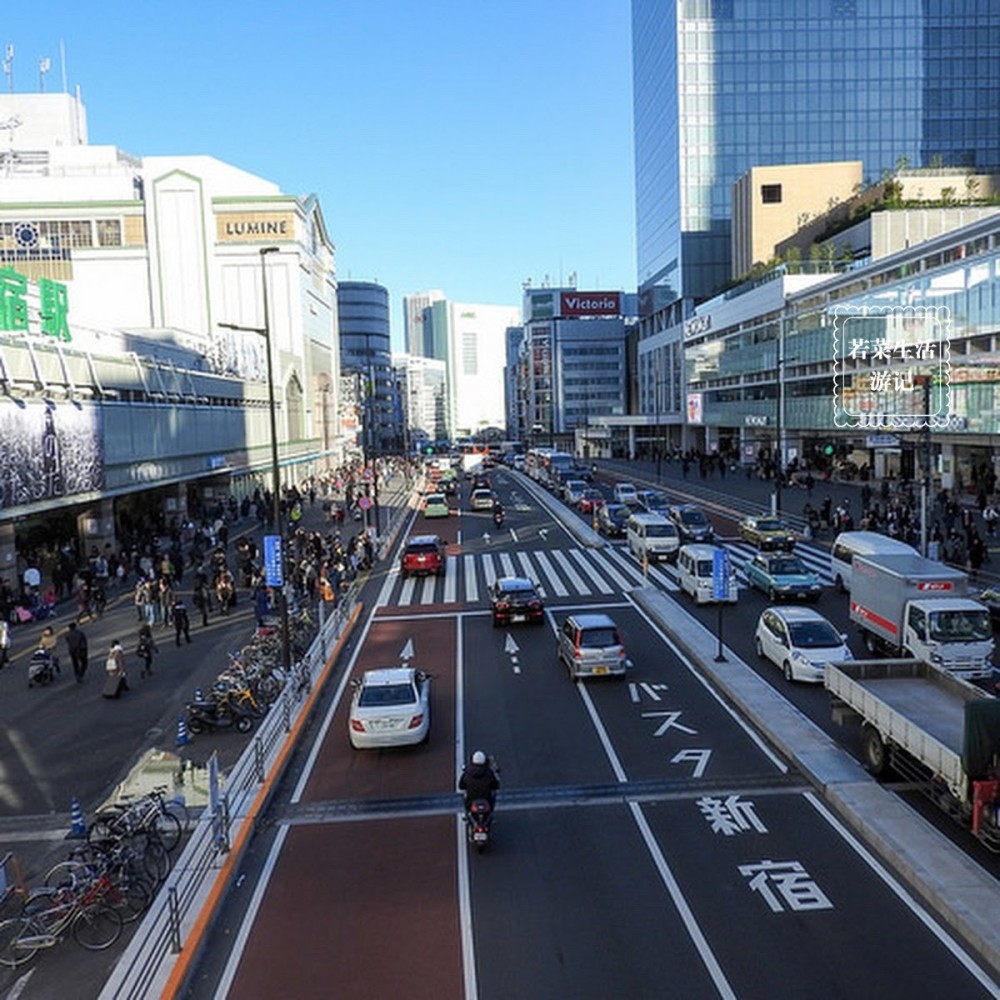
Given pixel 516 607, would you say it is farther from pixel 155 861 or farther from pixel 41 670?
pixel 155 861

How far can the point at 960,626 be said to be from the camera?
18.9 metres

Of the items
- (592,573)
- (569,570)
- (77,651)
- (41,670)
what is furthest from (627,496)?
(41,670)

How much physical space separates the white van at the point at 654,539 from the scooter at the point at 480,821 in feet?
81.4

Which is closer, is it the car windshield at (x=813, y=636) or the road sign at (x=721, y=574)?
the car windshield at (x=813, y=636)

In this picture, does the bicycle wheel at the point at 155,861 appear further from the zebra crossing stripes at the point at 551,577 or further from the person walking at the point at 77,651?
the zebra crossing stripes at the point at 551,577

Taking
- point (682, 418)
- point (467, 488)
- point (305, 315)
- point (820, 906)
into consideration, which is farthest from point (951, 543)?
point (682, 418)

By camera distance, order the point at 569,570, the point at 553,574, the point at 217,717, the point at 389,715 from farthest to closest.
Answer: the point at 569,570 → the point at 553,574 → the point at 217,717 → the point at 389,715

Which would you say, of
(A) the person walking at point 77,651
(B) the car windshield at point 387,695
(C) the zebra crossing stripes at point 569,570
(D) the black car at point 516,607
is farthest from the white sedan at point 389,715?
(C) the zebra crossing stripes at point 569,570

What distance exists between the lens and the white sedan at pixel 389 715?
627 inches

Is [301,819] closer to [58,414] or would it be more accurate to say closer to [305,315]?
[58,414]

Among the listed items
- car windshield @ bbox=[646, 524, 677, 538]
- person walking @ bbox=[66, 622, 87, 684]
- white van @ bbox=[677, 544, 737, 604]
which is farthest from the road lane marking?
car windshield @ bbox=[646, 524, 677, 538]

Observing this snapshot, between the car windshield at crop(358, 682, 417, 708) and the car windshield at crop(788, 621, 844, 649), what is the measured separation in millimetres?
8797

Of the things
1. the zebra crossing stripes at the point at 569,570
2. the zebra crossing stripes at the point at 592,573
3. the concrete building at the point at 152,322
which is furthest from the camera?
the concrete building at the point at 152,322

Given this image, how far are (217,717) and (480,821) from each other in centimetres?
797
